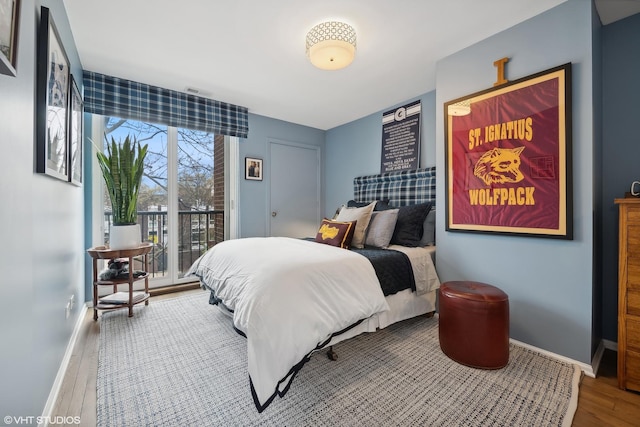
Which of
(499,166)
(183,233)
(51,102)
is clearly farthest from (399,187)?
(51,102)

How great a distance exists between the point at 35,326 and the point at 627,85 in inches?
154

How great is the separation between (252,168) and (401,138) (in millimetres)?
2155

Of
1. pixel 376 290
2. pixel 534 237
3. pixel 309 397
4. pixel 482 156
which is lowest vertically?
pixel 309 397

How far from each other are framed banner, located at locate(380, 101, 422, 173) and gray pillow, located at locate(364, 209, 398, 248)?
0.95 meters

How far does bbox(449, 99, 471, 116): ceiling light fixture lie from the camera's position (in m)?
2.30

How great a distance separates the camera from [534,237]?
77.1 inches

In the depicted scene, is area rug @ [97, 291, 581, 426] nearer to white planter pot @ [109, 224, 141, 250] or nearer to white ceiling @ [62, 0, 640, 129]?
white planter pot @ [109, 224, 141, 250]

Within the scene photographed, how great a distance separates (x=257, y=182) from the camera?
13.3ft

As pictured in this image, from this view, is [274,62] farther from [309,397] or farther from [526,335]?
[526,335]

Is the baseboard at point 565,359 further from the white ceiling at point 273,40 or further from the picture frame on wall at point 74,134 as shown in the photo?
the picture frame on wall at point 74,134

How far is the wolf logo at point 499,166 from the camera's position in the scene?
202 centimetres

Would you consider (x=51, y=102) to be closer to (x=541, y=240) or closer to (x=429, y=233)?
(x=429, y=233)

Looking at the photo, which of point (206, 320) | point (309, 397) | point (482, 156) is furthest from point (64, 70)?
point (482, 156)

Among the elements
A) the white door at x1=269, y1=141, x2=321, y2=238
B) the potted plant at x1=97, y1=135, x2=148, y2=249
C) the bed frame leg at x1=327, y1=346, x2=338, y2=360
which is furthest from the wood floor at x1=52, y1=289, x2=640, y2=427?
the white door at x1=269, y1=141, x2=321, y2=238
